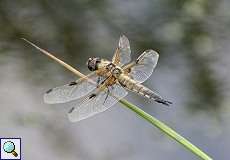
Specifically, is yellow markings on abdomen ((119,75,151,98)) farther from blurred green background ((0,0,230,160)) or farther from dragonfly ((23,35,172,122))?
blurred green background ((0,0,230,160))

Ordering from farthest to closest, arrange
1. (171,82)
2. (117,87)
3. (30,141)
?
1. (171,82)
2. (30,141)
3. (117,87)

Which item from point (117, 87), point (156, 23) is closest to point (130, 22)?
point (156, 23)

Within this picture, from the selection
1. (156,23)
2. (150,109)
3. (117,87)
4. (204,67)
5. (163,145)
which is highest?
(156,23)

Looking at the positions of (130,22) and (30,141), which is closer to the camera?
(30,141)

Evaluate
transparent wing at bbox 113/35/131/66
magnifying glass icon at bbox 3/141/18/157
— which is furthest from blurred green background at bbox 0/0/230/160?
transparent wing at bbox 113/35/131/66

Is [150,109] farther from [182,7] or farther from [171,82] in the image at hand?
[182,7]

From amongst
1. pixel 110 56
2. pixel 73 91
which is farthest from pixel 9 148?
pixel 110 56
